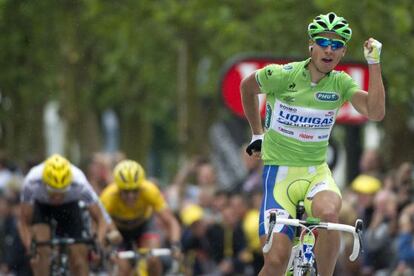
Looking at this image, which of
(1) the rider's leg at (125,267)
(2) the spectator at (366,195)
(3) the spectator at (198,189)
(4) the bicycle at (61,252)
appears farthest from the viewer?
(3) the spectator at (198,189)

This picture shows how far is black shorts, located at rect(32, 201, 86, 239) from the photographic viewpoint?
18422 millimetres

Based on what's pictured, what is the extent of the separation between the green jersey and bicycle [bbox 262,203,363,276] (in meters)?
0.61

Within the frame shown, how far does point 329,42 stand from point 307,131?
0.81 m

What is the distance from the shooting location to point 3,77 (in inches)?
1454

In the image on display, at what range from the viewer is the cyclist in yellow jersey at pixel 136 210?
1900 cm

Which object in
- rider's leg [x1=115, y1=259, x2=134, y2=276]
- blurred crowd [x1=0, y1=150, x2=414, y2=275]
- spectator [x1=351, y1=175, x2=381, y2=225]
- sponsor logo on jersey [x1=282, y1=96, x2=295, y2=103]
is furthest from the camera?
spectator [x1=351, y1=175, x2=381, y2=225]

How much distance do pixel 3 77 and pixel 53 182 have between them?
63.7 ft

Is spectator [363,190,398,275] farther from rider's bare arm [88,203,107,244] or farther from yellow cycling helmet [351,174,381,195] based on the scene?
rider's bare arm [88,203,107,244]

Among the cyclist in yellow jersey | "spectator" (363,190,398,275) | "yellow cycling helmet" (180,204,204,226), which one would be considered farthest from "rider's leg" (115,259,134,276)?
"yellow cycling helmet" (180,204,204,226)

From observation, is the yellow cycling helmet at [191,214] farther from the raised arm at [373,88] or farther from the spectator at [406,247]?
the raised arm at [373,88]

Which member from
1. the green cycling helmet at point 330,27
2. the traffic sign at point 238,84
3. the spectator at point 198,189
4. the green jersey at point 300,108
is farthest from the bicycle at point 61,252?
the traffic sign at point 238,84

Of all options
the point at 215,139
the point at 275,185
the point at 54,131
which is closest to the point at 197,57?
the point at 215,139

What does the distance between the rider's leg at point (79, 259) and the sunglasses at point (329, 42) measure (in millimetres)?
5067

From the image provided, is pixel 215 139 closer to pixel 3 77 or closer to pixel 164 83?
pixel 3 77
